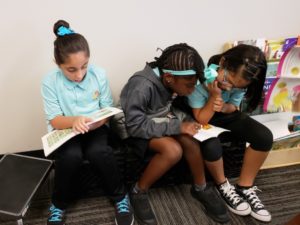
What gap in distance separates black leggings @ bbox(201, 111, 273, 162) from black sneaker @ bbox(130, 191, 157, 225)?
0.35 metres

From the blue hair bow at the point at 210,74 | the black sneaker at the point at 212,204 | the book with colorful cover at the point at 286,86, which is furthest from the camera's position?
the book with colorful cover at the point at 286,86

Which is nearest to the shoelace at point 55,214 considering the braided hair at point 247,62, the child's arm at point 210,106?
the child's arm at point 210,106

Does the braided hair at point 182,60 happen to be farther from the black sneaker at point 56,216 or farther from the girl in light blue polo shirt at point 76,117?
the black sneaker at point 56,216

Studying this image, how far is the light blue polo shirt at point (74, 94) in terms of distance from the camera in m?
1.41

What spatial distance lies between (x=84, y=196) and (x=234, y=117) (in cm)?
84

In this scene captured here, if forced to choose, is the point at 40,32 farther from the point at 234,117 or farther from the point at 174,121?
the point at 234,117

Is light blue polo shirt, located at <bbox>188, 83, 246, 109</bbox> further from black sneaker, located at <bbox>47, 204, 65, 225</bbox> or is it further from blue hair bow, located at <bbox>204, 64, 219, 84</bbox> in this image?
black sneaker, located at <bbox>47, 204, 65, 225</bbox>

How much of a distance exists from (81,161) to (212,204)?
2.10ft

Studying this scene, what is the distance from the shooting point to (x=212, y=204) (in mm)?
1528

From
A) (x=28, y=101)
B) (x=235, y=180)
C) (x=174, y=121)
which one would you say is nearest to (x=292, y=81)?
(x=235, y=180)

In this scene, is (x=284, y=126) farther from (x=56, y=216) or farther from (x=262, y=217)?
(x=56, y=216)

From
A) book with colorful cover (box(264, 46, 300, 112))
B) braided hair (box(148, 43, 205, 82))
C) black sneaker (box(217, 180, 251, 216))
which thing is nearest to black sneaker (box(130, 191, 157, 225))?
black sneaker (box(217, 180, 251, 216))

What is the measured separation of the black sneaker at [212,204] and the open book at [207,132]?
0.30m

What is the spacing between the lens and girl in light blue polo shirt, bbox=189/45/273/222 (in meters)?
1.39
